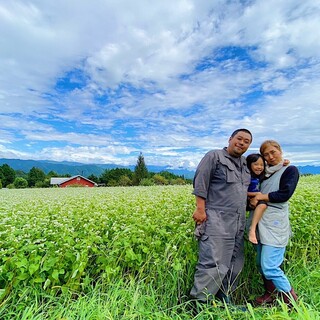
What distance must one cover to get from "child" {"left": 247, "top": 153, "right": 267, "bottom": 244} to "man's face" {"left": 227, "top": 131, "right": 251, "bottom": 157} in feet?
0.82

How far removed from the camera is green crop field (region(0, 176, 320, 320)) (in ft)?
8.47

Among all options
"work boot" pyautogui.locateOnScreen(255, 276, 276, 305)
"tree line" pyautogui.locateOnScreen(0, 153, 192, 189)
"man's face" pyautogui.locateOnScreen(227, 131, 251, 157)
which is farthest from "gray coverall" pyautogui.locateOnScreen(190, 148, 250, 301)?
"tree line" pyautogui.locateOnScreen(0, 153, 192, 189)

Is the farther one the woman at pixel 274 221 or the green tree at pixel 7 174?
the green tree at pixel 7 174

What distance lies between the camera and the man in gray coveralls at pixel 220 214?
124 inches

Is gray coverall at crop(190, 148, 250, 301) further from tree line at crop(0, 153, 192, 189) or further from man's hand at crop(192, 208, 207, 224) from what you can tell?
tree line at crop(0, 153, 192, 189)

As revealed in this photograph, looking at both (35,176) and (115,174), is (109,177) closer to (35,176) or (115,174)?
(115,174)

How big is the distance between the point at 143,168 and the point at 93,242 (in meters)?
44.8

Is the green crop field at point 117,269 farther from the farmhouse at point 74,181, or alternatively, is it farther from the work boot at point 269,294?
the farmhouse at point 74,181

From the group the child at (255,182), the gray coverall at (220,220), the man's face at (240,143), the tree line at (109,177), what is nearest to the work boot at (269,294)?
the gray coverall at (220,220)

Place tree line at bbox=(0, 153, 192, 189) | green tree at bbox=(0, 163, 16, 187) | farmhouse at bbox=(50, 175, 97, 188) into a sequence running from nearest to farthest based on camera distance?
tree line at bbox=(0, 153, 192, 189) → farmhouse at bbox=(50, 175, 97, 188) → green tree at bbox=(0, 163, 16, 187)

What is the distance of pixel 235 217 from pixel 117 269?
1316 millimetres

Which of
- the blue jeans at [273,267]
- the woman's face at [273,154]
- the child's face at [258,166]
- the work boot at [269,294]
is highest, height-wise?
the woman's face at [273,154]

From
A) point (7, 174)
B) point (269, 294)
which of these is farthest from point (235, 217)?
point (7, 174)

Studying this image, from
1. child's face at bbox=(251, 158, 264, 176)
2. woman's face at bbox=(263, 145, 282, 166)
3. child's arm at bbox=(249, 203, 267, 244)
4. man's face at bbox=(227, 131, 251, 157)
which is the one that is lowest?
child's arm at bbox=(249, 203, 267, 244)
